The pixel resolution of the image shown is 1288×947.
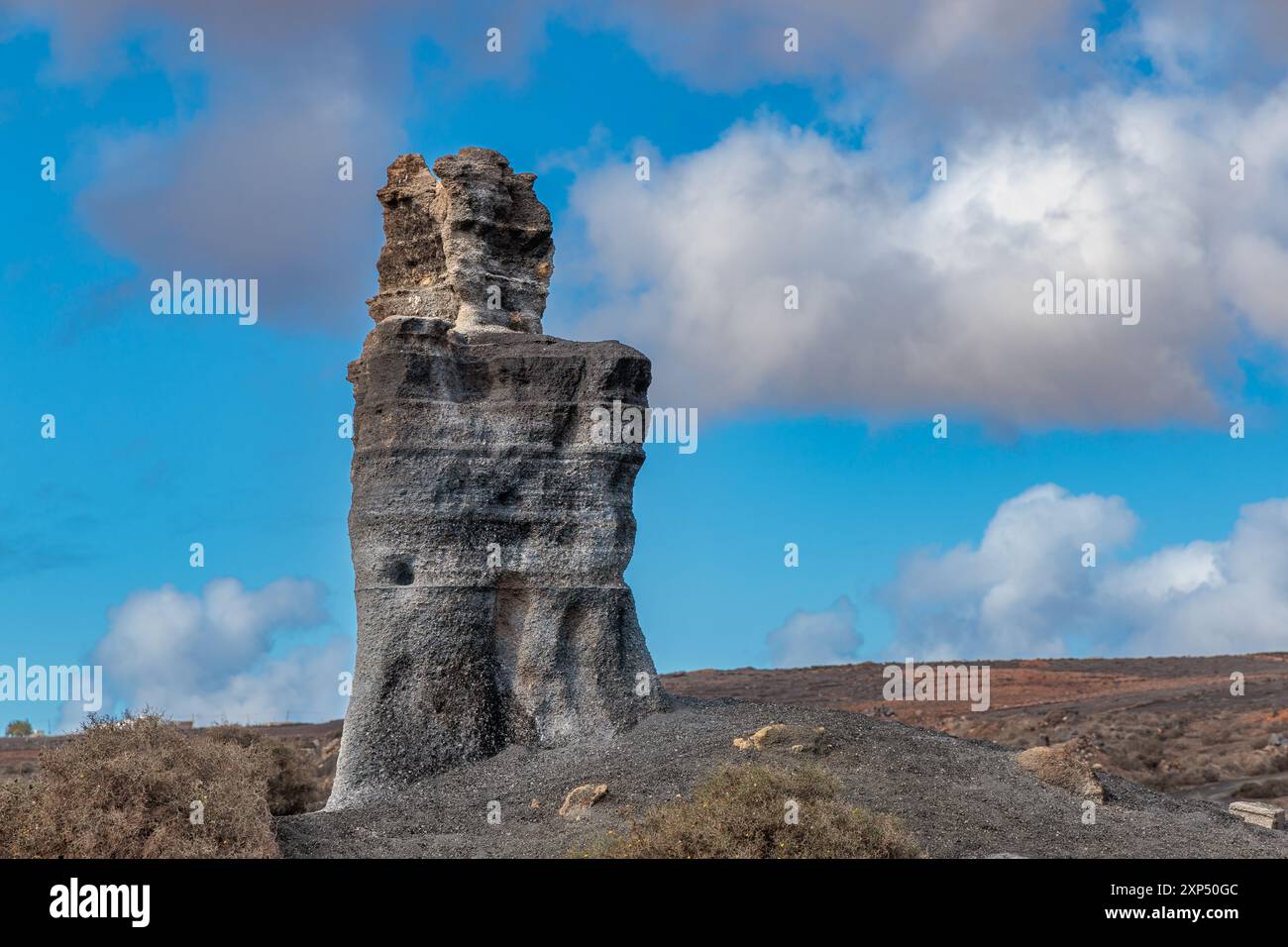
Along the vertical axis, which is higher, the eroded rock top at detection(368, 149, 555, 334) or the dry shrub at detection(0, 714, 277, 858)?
the eroded rock top at detection(368, 149, 555, 334)

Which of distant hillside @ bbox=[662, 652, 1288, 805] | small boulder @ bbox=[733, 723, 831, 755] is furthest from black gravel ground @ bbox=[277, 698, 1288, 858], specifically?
distant hillside @ bbox=[662, 652, 1288, 805]

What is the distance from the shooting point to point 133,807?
13.8 m

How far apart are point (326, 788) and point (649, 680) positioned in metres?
10.1

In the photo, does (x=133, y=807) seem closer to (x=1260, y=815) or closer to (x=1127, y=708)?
(x=1260, y=815)

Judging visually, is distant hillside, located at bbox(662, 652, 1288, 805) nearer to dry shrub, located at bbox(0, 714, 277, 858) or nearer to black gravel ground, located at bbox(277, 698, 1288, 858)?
black gravel ground, located at bbox(277, 698, 1288, 858)

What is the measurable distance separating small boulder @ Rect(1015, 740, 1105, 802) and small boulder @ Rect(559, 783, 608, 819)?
214 inches

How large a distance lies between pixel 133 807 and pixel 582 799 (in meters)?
4.96

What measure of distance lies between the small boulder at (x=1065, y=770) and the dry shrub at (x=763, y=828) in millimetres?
4031

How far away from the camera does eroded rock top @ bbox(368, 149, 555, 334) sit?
20547 mm

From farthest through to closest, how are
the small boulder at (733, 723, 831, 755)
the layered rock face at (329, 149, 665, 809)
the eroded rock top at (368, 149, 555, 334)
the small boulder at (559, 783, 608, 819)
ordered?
1. the eroded rock top at (368, 149, 555, 334)
2. the layered rock face at (329, 149, 665, 809)
3. the small boulder at (733, 723, 831, 755)
4. the small boulder at (559, 783, 608, 819)

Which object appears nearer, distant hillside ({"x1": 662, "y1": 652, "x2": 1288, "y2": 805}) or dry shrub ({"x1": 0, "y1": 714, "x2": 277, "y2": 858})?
dry shrub ({"x1": 0, "y1": 714, "x2": 277, "y2": 858})

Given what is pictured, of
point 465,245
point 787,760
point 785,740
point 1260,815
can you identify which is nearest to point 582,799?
A: point 787,760

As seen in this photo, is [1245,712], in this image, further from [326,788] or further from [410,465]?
[410,465]
